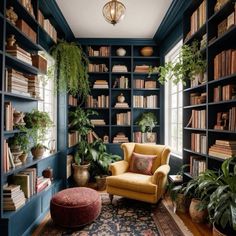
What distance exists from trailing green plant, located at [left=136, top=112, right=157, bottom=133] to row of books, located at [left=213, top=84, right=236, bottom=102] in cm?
202

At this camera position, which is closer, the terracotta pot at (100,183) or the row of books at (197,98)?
the row of books at (197,98)

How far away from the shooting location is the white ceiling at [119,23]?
311 centimetres

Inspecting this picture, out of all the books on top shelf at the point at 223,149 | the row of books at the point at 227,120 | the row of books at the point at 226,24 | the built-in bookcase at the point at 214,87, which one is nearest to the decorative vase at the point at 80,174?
the built-in bookcase at the point at 214,87

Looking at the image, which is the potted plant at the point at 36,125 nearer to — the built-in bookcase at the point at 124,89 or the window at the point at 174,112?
the built-in bookcase at the point at 124,89

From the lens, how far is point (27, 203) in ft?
7.70

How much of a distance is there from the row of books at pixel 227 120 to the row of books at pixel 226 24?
821mm

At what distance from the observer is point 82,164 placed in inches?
163

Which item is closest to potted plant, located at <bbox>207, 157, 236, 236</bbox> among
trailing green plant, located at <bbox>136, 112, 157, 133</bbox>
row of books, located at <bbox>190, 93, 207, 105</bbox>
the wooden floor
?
the wooden floor

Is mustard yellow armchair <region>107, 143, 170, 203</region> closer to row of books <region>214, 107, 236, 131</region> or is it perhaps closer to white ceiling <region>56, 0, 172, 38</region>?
row of books <region>214, 107, 236, 131</region>

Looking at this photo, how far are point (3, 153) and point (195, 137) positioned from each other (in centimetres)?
226

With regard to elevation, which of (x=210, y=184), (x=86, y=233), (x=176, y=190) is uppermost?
(x=210, y=184)

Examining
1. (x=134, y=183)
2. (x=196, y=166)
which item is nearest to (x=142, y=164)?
(x=134, y=183)

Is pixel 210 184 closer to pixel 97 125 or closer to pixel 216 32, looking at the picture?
pixel 216 32

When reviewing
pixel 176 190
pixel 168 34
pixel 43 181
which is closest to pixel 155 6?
pixel 168 34
